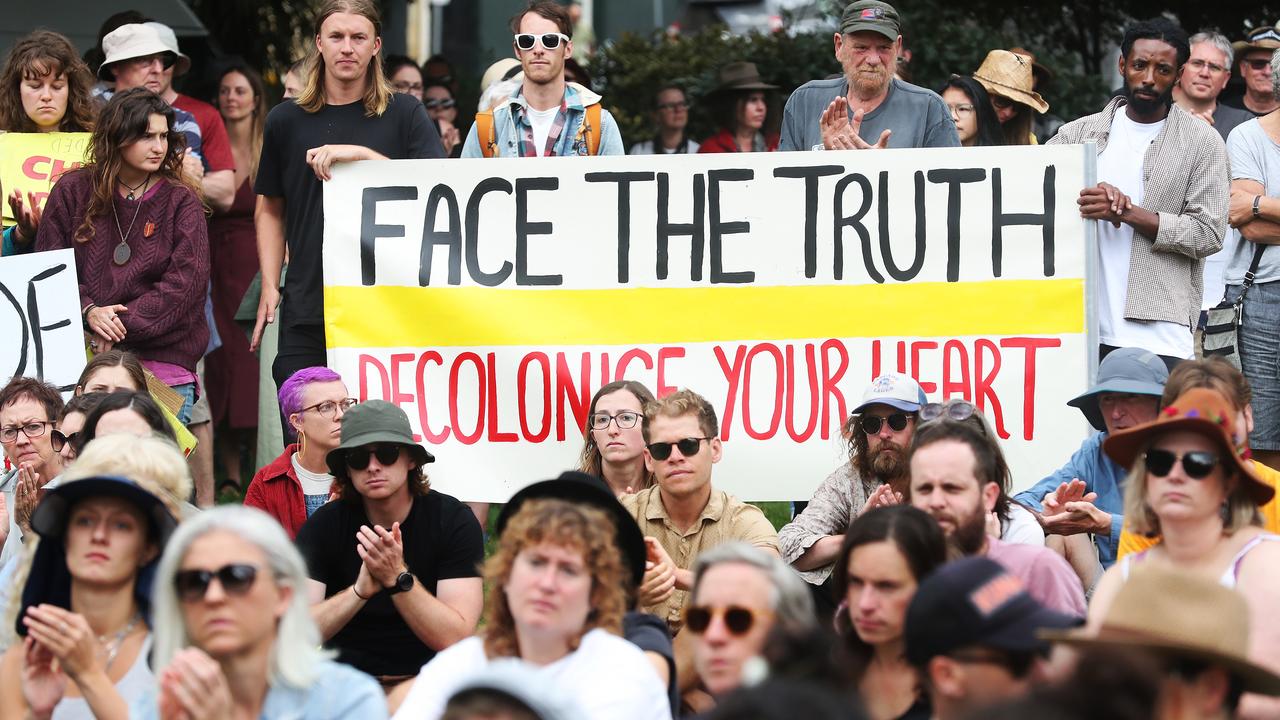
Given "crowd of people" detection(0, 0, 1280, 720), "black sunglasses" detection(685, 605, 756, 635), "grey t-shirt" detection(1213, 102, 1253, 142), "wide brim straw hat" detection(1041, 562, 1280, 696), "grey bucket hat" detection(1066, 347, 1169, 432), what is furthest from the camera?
"grey t-shirt" detection(1213, 102, 1253, 142)

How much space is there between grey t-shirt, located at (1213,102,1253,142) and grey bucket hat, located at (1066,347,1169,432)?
2.84 m

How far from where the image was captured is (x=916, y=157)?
24.9 ft

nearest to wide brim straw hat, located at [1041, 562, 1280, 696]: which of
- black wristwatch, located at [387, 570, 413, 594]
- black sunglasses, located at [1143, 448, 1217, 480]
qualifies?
black sunglasses, located at [1143, 448, 1217, 480]

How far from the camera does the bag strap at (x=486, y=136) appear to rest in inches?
322

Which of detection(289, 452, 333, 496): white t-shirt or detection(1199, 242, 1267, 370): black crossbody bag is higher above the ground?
detection(1199, 242, 1267, 370): black crossbody bag

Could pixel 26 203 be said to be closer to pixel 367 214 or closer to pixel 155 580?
pixel 367 214

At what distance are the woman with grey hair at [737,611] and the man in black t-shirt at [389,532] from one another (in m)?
1.74

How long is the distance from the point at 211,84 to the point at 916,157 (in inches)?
223

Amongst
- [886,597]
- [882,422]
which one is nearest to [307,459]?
[882,422]

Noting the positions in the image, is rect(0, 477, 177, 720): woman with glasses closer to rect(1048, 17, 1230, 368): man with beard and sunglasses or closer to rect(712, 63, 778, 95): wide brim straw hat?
rect(1048, 17, 1230, 368): man with beard and sunglasses

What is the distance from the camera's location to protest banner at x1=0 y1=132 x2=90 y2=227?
852cm

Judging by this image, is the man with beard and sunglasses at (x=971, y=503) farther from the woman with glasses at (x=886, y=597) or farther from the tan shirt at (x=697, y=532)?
the tan shirt at (x=697, y=532)

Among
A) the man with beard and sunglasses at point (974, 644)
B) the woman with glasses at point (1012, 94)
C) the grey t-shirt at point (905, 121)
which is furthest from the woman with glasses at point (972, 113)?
the man with beard and sunglasses at point (974, 644)

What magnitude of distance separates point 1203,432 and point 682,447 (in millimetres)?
1910
